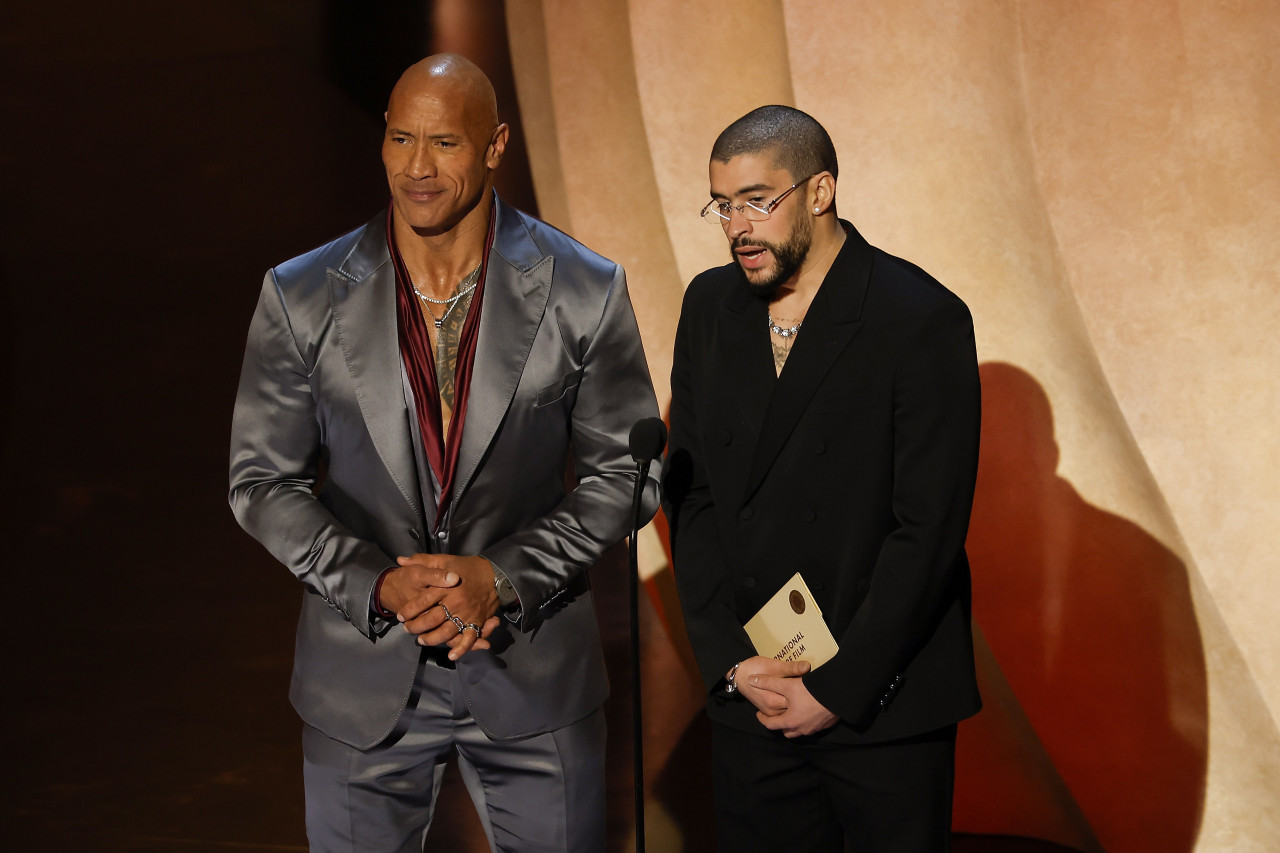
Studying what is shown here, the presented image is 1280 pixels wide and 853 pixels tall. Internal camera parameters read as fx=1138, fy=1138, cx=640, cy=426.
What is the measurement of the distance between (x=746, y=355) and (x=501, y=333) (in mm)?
439

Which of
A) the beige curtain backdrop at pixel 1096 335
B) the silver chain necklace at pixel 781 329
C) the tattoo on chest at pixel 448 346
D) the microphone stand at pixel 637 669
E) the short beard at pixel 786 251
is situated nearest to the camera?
the microphone stand at pixel 637 669

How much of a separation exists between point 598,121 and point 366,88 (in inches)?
46.6

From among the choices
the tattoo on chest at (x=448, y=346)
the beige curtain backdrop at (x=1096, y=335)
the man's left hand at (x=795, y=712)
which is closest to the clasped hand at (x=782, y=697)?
the man's left hand at (x=795, y=712)

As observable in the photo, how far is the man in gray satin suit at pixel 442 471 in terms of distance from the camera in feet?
6.55

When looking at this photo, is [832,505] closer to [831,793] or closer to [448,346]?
[831,793]

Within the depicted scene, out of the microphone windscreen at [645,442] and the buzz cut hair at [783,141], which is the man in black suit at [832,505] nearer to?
the buzz cut hair at [783,141]

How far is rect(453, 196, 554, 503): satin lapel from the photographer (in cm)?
200

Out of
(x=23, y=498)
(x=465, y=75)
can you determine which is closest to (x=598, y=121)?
(x=465, y=75)

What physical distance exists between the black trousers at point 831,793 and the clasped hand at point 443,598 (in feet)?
1.55

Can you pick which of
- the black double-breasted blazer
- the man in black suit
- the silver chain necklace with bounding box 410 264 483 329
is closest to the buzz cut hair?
the man in black suit

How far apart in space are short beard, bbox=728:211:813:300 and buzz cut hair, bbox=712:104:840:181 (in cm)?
8

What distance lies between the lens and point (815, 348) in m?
1.87

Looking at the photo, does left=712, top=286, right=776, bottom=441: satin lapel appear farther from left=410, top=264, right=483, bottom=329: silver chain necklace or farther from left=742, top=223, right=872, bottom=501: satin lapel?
left=410, top=264, right=483, bottom=329: silver chain necklace

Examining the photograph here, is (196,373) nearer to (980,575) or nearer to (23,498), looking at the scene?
(23,498)
